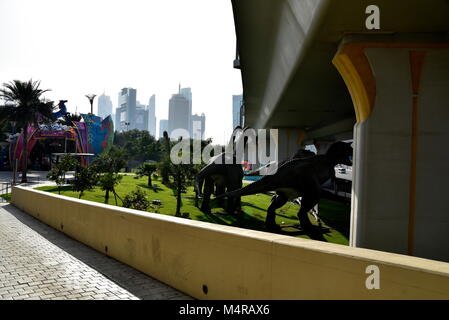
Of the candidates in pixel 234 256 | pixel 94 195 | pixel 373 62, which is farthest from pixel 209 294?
pixel 94 195

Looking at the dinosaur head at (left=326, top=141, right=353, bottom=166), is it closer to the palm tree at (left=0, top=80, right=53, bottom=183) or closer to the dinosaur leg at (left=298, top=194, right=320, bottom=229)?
the dinosaur leg at (left=298, top=194, right=320, bottom=229)

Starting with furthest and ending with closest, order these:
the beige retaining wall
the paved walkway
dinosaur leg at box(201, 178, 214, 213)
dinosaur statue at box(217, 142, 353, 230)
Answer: dinosaur leg at box(201, 178, 214, 213) → dinosaur statue at box(217, 142, 353, 230) → the paved walkway → the beige retaining wall

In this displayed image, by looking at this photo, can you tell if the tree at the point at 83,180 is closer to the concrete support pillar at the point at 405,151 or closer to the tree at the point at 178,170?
the tree at the point at 178,170

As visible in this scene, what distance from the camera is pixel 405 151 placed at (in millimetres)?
8039

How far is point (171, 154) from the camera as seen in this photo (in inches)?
922

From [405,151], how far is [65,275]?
26.3 feet

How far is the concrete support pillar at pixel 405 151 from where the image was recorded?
26.2 feet

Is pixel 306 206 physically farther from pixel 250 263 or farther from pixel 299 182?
pixel 250 263

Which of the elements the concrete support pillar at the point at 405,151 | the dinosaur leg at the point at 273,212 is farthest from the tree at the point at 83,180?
the concrete support pillar at the point at 405,151

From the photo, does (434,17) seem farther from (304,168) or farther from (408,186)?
(304,168)

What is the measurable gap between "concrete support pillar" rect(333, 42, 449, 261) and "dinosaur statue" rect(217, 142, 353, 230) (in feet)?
10.3

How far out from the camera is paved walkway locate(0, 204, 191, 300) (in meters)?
5.39

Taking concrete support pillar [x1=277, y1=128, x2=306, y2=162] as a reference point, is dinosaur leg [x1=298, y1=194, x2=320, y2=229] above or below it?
below

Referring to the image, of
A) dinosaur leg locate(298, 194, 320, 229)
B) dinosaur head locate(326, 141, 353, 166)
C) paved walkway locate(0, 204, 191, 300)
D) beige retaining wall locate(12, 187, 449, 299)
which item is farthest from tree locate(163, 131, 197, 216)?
beige retaining wall locate(12, 187, 449, 299)
